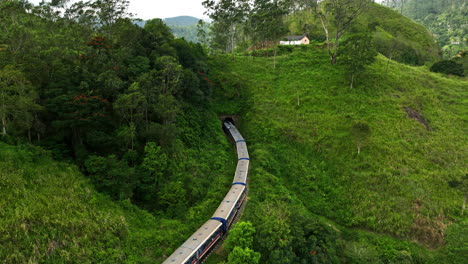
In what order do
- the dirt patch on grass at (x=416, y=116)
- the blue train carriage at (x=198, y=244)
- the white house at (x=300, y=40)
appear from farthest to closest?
1. the white house at (x=300, y=40)
2. the dirt patch on grass at (x=416, y=116)
3. the blue train carriage at (x=198, y=244)

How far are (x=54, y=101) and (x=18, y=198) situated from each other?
33.4ft

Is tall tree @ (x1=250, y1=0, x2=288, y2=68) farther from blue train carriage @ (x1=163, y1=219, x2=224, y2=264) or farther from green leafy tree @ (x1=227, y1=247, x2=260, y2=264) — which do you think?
green leafy tree @ (x1=227, y1=247, x2=260, y2=264)

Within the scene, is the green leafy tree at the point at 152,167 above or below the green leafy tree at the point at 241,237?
above

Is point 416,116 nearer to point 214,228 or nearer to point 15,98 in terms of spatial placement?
point 214,228

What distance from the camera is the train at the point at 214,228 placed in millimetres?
21298

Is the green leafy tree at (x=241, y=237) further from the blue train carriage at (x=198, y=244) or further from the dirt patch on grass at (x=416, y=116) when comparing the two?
the dirt patch on grass at (x=416, y=116)

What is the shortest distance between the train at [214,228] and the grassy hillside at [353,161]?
2010 mm

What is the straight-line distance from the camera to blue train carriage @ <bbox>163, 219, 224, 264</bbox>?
20844mm

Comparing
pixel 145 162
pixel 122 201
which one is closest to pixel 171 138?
pixel 145 162

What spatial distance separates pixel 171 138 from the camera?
31.4m

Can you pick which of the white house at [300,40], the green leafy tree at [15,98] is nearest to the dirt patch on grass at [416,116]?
the white house at [300,40]

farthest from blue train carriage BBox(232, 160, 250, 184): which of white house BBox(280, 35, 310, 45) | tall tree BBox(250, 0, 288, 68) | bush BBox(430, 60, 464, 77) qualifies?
bush BBox(430, 60, 464, 77)

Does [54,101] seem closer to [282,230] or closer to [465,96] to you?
[282,230]

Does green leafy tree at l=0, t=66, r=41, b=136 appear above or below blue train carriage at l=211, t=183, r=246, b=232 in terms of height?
above
